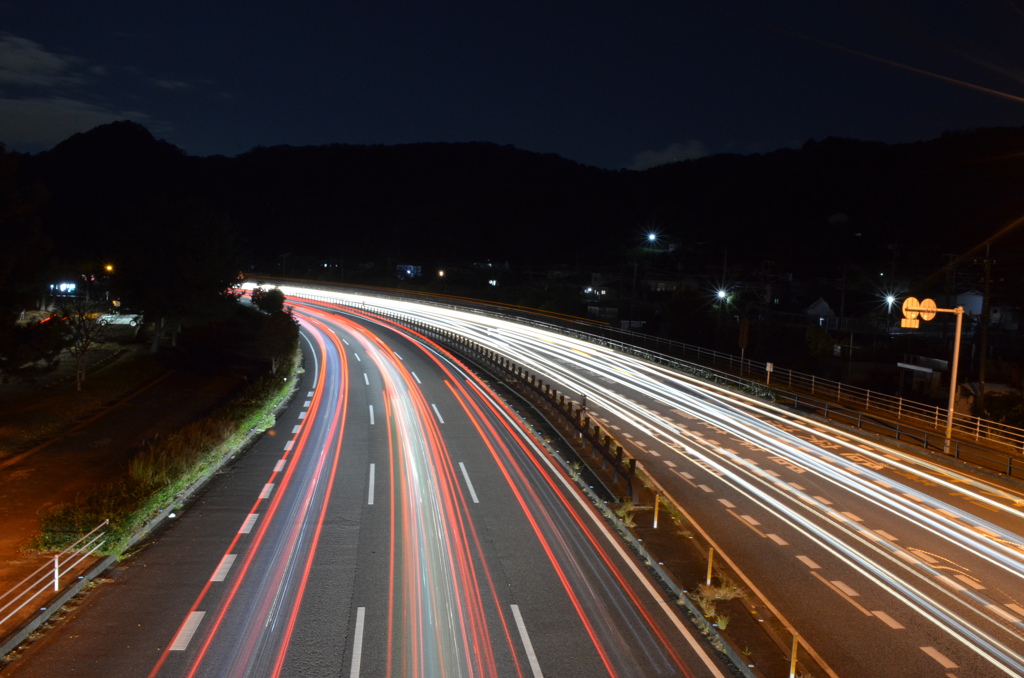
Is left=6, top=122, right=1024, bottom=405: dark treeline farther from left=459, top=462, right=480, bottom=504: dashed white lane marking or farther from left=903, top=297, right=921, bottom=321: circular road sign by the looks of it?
left=459, top=462, right=480, bottom=504: dashed white lane marking

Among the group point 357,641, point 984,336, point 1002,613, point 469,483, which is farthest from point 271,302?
point 1002,613

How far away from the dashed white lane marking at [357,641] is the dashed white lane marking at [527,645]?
2.24 m

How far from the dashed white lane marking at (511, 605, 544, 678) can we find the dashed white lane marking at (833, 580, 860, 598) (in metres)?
5.63

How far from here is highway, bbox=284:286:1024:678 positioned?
9422 millimetres

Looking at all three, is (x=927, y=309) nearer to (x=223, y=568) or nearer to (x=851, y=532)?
(x=851, y=532)

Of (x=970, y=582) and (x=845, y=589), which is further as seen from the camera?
(x=970, y=582)

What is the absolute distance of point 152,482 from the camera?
14852 mm

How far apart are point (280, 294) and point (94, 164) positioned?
478ft

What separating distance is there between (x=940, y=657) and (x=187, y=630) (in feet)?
34.5

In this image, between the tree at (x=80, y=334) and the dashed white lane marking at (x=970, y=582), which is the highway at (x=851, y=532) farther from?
the tree at (x=80, y=334)

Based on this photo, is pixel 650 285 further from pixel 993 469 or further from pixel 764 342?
pixel 993 469

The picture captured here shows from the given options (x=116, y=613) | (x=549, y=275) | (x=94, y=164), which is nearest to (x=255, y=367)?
(x=116, y=613)

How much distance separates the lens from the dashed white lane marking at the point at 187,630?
28.9 ft

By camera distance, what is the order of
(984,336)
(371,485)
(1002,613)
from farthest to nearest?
(984,336), (371,485), (1002,613)
